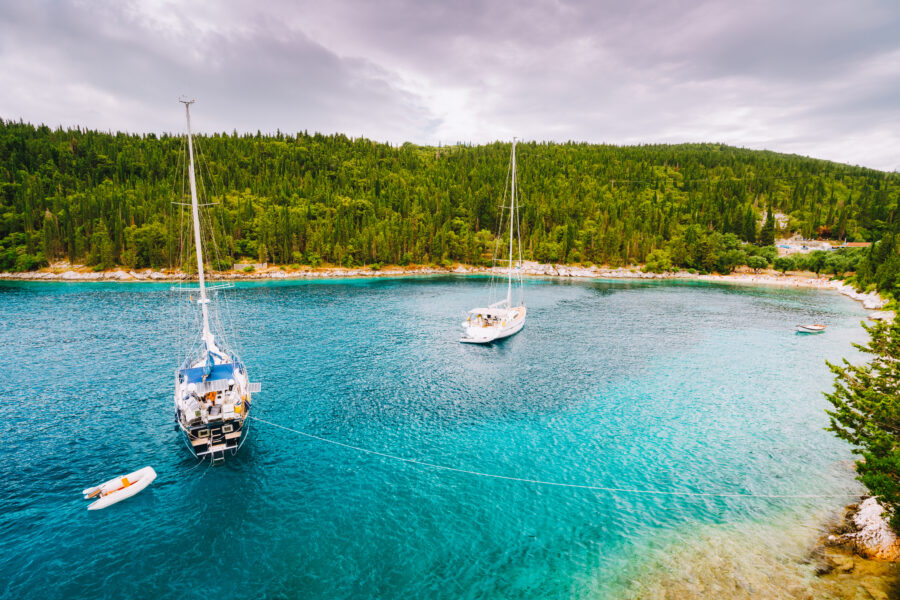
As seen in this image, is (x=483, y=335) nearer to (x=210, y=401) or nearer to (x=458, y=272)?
(x=210, y=401)

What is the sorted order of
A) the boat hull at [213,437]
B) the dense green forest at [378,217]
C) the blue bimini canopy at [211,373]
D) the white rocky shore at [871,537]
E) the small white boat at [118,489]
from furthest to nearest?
the dense green forest at [378,217] → the blue bimini canopy at [211,373] → the boat hull at [213,437] → the small white boat at [118,489] → the white rocky shore at [871,537]

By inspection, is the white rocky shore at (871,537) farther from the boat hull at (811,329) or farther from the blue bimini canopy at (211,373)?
the boat hull at (811,329)

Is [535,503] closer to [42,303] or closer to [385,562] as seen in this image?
[385,562]

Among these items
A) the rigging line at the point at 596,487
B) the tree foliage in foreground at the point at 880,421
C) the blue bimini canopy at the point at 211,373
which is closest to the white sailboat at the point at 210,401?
the blue bimini canopy at the point at 211,373

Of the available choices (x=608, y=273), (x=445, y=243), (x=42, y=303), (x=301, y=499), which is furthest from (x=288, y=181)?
(x=301, y=499)

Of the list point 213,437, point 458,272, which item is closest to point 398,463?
point 213,437

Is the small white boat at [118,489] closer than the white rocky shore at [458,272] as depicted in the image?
Yes

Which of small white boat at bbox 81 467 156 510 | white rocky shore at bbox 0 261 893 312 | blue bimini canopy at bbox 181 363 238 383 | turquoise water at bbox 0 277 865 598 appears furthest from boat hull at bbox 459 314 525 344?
white rocky shore at bbox 0 261 893 312
